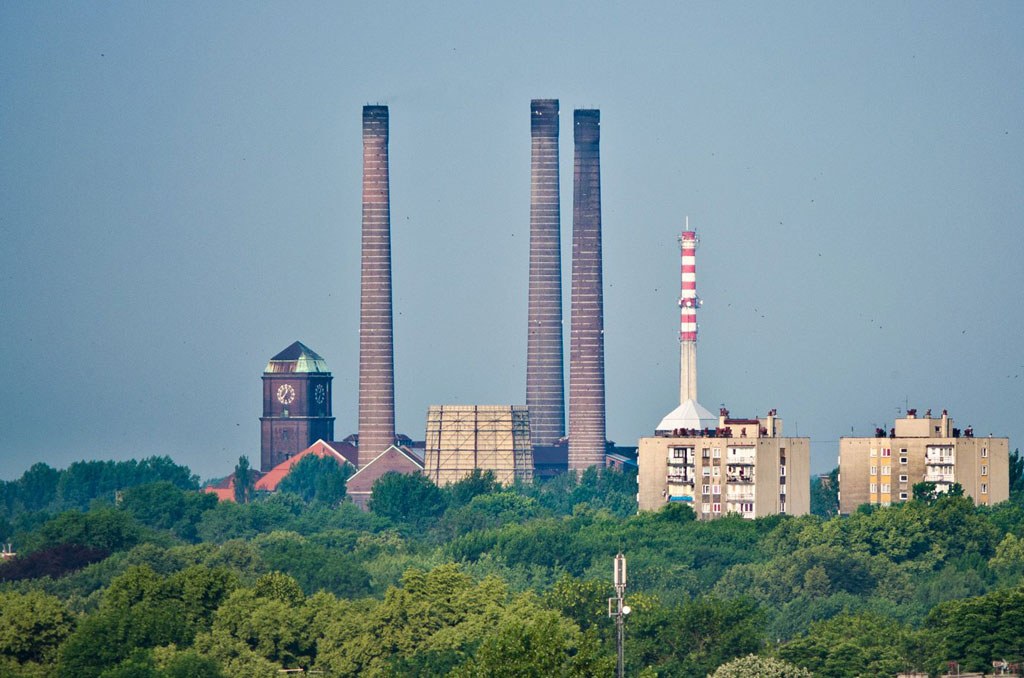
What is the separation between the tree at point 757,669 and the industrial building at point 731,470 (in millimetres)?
82245

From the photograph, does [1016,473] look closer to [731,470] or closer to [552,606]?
[731,470]

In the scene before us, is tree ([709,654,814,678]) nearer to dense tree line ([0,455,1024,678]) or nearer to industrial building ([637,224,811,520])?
dense tree line ([0,455,1024,678])

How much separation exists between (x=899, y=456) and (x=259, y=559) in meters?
50.8

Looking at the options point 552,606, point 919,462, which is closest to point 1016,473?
point 919,462

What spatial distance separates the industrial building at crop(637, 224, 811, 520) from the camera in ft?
600

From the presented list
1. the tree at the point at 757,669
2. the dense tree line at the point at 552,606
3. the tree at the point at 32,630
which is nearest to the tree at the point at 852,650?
the dense tree line at the point at 552,606

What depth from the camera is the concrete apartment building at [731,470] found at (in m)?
183

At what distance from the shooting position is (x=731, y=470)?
602 feet

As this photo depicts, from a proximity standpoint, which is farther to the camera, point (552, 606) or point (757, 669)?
point (552, 606)

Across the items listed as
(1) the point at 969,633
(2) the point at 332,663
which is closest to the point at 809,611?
(1) the point at 969,633

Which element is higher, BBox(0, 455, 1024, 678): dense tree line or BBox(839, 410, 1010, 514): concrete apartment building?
BBox(839, 410, 1010, 514): concrete apartment building

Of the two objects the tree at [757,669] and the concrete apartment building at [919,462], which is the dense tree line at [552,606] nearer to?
the tree at [757,669]

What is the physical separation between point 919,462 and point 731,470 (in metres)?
12.3

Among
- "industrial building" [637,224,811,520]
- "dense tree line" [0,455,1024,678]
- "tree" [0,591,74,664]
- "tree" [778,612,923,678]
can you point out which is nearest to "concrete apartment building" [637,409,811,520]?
"industrial building" [637,224,811,520]
